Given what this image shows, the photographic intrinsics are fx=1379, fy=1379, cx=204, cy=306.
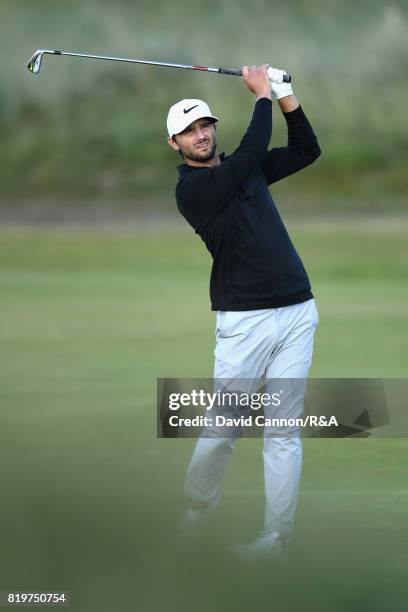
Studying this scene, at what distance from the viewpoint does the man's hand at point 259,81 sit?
13.6 ft

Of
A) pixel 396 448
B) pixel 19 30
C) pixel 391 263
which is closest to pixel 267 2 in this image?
pixel 19 30

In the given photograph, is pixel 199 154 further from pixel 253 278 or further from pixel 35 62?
pixel 35 62

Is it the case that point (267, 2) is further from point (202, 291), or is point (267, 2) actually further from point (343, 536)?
point (343, 536)

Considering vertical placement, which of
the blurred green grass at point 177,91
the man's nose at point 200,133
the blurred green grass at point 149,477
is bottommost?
the blurred green grass at point 149,477

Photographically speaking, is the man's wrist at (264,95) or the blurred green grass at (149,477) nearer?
the blurred green grass at (149,477)

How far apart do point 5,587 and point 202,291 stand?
967 centimetres

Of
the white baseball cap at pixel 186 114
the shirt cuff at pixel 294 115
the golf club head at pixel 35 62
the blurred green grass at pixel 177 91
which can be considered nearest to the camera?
the white baseball cap at pixel 186 114

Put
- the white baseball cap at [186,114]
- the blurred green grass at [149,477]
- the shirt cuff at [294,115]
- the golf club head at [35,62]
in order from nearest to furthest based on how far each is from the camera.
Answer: the blurred green grass at [149,477] < the white baseball cap at [186,114] < the shirt cuff at [294,115] < the golf club head at [35,62]

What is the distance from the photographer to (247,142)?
403 cm

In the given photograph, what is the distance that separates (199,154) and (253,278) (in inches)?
16.2

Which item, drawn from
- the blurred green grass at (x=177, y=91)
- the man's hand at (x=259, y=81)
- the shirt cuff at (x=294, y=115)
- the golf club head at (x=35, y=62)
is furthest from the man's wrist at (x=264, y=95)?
the blurred green grass at (x=177, y=91)

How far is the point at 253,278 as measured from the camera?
4.08 m

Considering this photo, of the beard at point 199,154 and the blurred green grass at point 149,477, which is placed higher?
the beard at point 199,154

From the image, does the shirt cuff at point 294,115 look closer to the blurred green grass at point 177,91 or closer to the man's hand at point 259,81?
the man's hand at point 259,81
